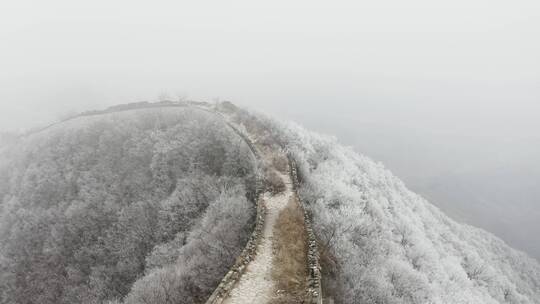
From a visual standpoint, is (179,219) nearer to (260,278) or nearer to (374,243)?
(260,278)

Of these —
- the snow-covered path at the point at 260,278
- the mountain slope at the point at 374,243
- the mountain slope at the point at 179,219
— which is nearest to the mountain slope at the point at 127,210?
the mountain slope at the point at 179,219

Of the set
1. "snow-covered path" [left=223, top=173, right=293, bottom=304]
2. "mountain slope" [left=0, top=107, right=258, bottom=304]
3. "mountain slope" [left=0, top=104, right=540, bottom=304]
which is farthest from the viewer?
"mountain slope" [left=0, top=107, right=258, bottom=304]

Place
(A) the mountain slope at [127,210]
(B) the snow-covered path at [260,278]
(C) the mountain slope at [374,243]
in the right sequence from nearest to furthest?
(B) the snow-covered path at [260,278], (C) the mountain slope at [374,243], (A) the mountain slope at [127,210]

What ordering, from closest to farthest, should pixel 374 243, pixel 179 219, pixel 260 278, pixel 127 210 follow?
pixel 260 278, pixel 374 243, pixel 179 219, pixel 127 210

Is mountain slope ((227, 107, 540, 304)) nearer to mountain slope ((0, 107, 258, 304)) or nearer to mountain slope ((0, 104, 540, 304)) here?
mountain slope ((0, 104, 540, 304))

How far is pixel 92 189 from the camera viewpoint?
33312 mm

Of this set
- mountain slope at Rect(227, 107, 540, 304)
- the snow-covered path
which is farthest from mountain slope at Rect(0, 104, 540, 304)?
the snow-covered path

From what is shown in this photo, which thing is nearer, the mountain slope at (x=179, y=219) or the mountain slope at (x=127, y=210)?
the mountain slope at (x=179, y=219)

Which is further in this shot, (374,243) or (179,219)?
(179,219)

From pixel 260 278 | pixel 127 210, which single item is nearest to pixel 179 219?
pixel 127 210

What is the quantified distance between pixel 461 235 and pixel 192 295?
44048 mm

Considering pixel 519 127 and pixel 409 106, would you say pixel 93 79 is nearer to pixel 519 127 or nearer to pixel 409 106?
pixel 409 106

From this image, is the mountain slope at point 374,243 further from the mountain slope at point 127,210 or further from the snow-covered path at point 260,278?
the mountain slope at point 127,210

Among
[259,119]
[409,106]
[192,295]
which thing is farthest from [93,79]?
[192,295]
